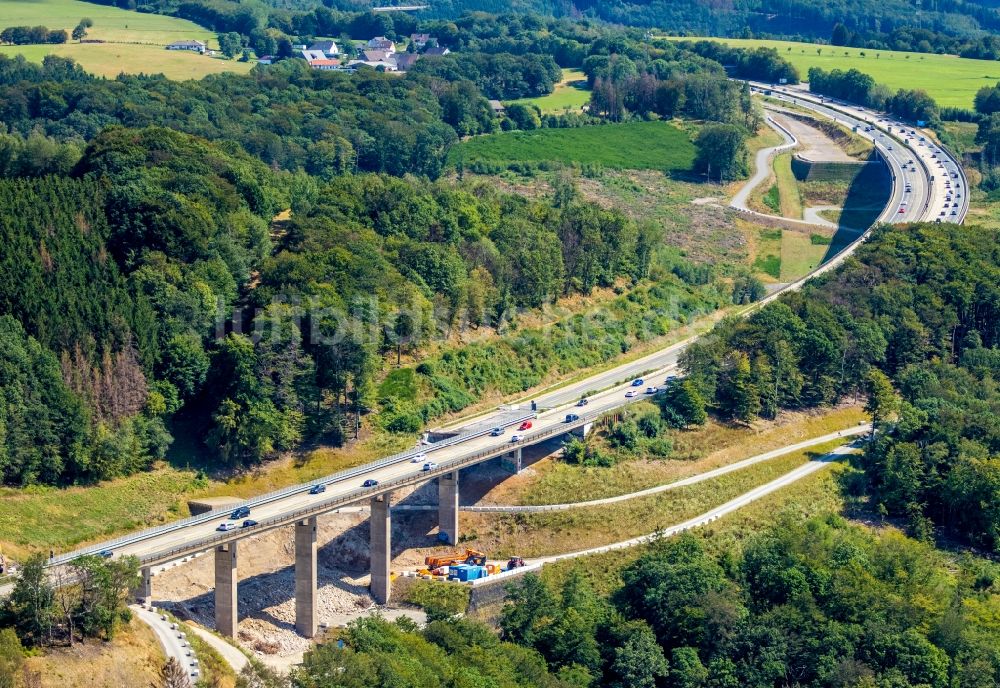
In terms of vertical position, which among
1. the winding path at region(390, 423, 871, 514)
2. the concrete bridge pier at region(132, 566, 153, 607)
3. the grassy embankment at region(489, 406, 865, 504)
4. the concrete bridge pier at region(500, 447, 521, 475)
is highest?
the concrete bridge pier at region(132, 566, 153, 607)

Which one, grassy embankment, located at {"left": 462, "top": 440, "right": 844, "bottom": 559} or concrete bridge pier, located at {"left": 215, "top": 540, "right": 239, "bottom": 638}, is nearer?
concrete bridge pier, located at {"left": 215, "top": 540, "right": 239, "bottom": 638}

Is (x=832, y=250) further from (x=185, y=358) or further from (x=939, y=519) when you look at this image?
(x=185, y=358)

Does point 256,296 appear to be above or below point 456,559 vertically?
above

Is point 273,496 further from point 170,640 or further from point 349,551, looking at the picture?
point 170,640

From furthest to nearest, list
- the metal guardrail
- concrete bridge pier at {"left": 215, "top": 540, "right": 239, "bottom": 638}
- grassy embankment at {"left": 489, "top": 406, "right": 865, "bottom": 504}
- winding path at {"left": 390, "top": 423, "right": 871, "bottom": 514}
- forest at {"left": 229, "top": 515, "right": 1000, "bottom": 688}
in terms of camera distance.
Answer: grassy embankment at {"left": 489, "top": 406, "right": 865, "bottom": 504}
winding path at {"left": 390, "top": 423, "right": 871, "bottom": 514}
concrete bridge pier at {"left": 215, "top": 540, "right": 239, "bottom": 638}
the metal guardrail
forest at {"left": 229, "top": 515, "right": 1000, "bottom": 688}

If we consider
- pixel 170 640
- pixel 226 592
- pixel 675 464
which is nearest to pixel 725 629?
pixel 675 464

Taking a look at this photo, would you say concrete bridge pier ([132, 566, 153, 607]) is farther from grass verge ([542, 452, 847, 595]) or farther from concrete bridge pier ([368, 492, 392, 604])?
grass verge ([542, 452, 847, 595])

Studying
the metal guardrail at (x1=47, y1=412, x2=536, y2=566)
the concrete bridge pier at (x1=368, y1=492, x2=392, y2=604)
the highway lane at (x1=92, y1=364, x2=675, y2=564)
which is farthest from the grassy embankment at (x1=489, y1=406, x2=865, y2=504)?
the concrete bridge pier at (x1=368, y1=492, x2=392, y2=604)
